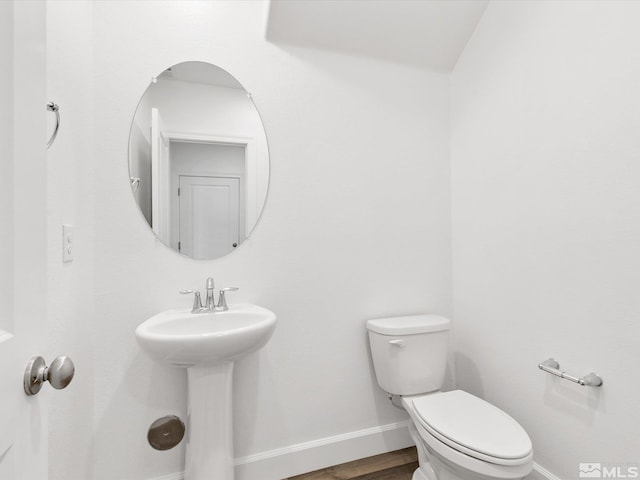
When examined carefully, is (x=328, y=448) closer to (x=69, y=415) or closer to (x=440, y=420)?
(x=440, y=420)

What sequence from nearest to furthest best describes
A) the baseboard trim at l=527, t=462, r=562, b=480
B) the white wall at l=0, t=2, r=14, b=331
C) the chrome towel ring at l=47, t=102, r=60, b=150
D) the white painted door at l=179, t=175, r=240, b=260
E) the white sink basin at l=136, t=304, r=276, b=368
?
the white wall at l=0, t=2, r=14, b=331, the chrome towel ring at l=47, t=102, r=60, b=150, the white sink basin at l=136, t=304, r=276, b=368, the baseboard trim at l=527, t=462, r=562, b=480, the white painted door at l=179, t=175, r=240, b=260

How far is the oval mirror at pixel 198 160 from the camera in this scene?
4.63ft

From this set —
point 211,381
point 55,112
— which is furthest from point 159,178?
point 211,381

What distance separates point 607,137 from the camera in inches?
45.8

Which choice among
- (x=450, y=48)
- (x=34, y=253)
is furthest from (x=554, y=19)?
(x=34, y=253)

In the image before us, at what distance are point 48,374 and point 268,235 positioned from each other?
1.09 metres

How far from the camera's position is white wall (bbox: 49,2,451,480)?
1231mm

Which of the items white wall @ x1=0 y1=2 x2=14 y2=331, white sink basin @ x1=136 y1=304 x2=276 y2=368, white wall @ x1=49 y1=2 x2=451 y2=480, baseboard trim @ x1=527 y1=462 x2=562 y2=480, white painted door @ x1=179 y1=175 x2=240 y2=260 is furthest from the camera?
white painted door @ x1=179 y1=175 x2=240 y2=260

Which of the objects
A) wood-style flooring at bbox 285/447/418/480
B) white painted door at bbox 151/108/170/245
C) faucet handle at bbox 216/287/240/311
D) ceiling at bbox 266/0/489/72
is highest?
ceiling at bbox 266/0/489/72

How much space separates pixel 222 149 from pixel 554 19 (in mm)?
1510

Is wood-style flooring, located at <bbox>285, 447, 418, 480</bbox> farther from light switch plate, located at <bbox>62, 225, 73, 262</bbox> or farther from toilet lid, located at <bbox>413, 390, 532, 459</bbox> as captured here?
light switch plate, located at <bbox>62, 225, 73, 262</bbox>

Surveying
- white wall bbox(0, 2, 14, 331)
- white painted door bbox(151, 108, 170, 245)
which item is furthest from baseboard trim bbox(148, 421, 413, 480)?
white wall bbox(0, 2, 14, 331)

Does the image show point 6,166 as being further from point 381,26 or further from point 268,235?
point 381,26

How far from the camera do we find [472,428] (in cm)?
120
